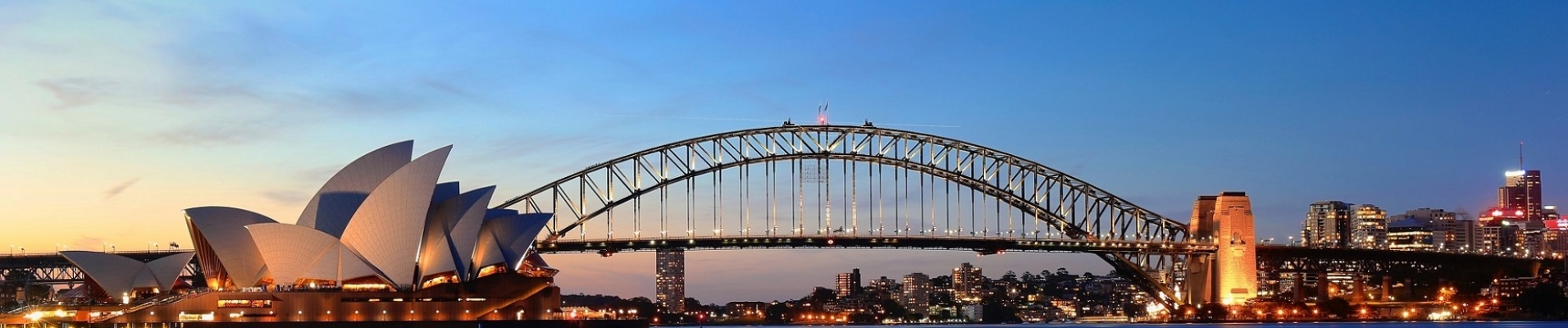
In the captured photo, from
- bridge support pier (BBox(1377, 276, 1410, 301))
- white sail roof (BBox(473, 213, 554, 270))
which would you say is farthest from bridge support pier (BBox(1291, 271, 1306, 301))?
white sail roof (BBox(473, 213, 554, 270))

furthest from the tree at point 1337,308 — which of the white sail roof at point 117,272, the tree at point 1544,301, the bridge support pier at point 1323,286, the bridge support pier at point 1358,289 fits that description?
the white sail roof at point 117,272

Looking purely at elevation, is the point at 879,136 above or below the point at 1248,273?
above

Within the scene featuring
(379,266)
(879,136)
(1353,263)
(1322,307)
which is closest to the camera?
(379,266)

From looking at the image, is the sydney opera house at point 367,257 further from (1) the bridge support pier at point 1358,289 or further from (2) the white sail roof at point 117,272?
A: (1) the bridge support pier at point 1358,289

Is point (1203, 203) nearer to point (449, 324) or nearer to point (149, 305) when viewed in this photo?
point (449, 324)


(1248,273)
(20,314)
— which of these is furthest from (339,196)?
(1248,273)

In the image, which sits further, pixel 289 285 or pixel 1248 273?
pixel 1248 273

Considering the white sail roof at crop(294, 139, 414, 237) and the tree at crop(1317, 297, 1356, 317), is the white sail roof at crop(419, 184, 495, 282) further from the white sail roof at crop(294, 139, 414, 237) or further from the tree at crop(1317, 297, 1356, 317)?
the tree at crop(1317, 297, 1356, 317)
